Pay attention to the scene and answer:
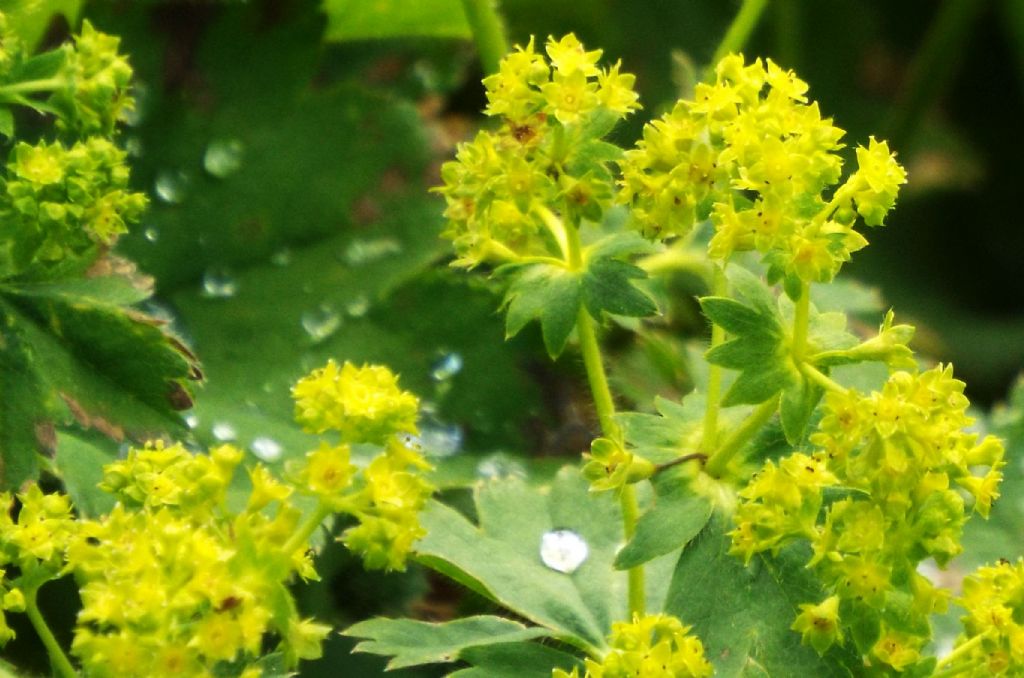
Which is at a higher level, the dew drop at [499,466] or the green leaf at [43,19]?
the green leaf at [43,19]

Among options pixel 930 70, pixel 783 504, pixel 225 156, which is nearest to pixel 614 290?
pixel 783 504

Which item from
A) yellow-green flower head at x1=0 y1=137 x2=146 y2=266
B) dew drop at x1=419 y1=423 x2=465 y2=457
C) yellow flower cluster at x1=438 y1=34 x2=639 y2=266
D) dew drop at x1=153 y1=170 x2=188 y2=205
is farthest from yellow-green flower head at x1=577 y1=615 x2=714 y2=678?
dew drop at x1=153 y1=170 x2=188 y2=205

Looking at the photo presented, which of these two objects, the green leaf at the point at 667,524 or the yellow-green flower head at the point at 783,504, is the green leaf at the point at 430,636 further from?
the yellow-green flower head at the point at 783,504

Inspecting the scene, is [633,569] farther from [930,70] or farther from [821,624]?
[930,70]

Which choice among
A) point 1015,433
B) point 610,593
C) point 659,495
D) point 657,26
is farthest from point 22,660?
point 657,26

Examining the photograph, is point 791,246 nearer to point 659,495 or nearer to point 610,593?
point 659,495

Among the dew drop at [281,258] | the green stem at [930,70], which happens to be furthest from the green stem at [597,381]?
the green stem at [930,70]

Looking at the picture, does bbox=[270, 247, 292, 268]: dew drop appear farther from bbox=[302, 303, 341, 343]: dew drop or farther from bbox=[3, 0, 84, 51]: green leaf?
bbox=[3, 0, 84, 51]: green leaf
